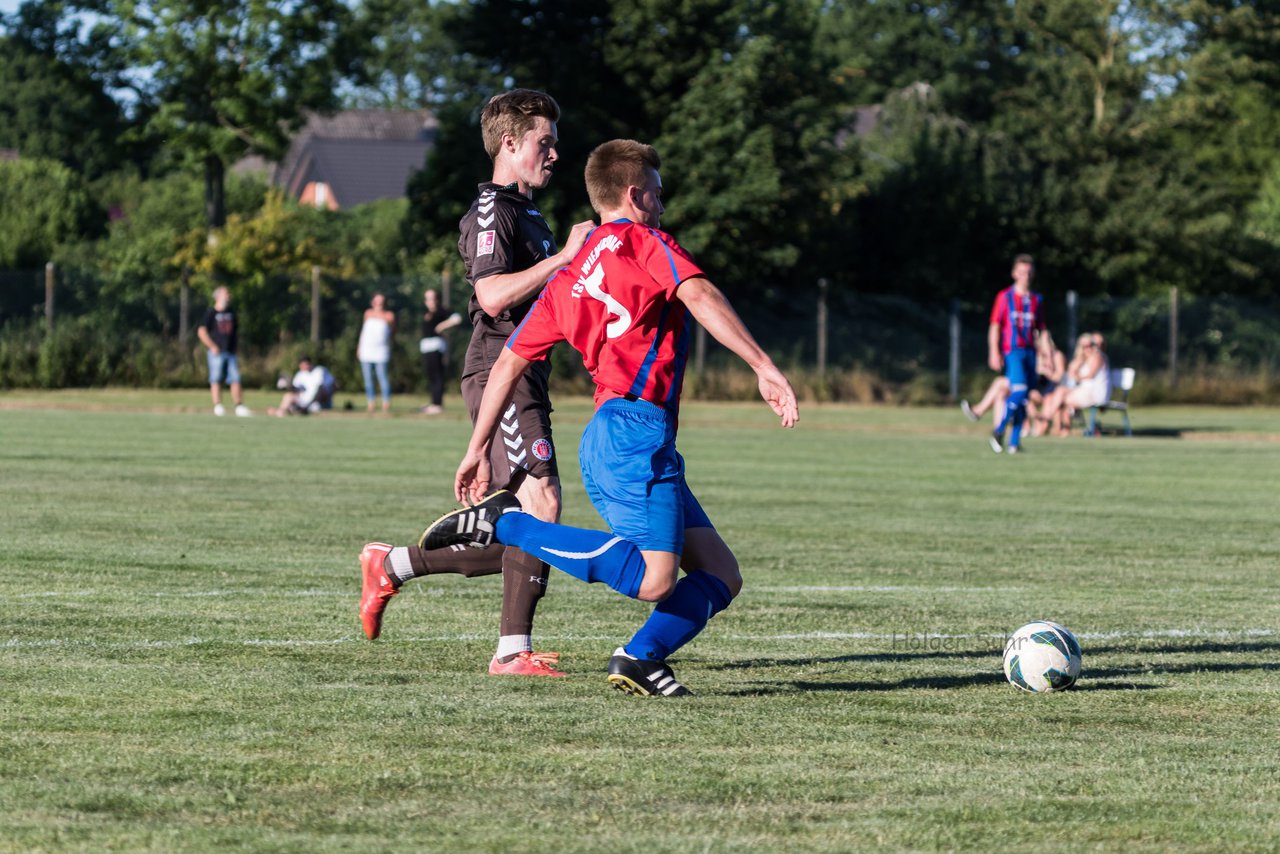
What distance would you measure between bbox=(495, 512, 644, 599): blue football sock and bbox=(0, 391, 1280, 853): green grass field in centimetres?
39

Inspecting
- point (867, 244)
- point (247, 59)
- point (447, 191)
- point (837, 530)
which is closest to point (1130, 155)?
point (867, 244)

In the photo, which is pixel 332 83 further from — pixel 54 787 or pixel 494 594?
pixel 54 787

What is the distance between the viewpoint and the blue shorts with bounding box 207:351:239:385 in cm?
2958

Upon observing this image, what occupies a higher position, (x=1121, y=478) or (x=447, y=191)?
(x=447, y=191)

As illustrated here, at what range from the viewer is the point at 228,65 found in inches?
2331

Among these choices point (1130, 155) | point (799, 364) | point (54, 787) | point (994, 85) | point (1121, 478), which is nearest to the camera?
point (54, 787)

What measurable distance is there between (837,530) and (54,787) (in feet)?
28.6

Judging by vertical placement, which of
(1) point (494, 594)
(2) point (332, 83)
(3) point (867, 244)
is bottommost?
(1) point (494, 594)

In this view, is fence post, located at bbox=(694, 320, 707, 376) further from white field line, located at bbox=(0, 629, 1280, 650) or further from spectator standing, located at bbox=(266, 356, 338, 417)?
white field line, located at bbox=(0, 629, 1280, 650)

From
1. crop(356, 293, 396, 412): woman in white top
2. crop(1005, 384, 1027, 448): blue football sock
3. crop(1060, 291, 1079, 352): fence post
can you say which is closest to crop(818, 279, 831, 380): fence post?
crop(1060, 291, 1079, 352): fence post

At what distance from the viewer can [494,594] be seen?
933 cm

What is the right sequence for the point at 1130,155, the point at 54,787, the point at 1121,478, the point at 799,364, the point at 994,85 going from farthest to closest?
the point at 994,85, the point at 1130,155, the point at 799,364, the point at 1121,478, the point at 54,787

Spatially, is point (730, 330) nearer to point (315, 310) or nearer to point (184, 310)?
point (315, 310)

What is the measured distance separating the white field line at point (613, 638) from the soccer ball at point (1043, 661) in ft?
3.44
